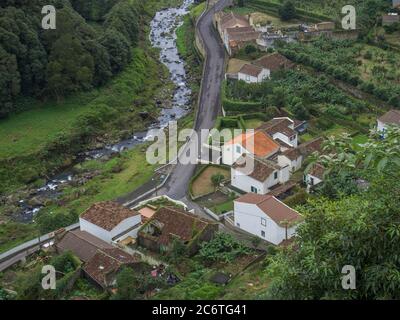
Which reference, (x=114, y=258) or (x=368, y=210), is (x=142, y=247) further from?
(x=368, y=210)

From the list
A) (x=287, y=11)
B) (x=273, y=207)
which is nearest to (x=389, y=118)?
(x=273, y=207)

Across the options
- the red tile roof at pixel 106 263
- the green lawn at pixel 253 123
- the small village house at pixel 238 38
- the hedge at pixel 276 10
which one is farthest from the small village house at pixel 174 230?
the hedge at pixel 276 10

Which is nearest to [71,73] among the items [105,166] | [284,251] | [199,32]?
[105,166]

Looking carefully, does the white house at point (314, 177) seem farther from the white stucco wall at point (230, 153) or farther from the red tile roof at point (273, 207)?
the white stucco wall at point (230, 153)

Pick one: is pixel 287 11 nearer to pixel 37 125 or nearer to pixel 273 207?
pixel 37 125

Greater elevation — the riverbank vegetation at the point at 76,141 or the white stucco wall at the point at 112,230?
the white stucco wall at the point at 112,230
